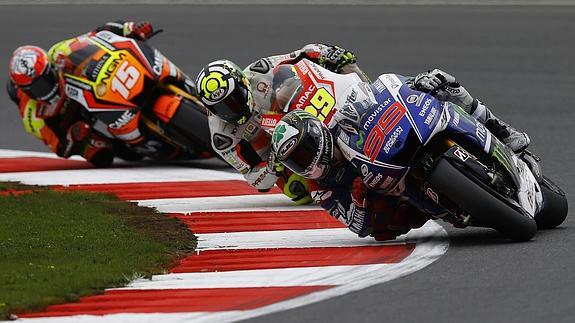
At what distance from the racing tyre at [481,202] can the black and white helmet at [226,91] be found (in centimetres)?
200

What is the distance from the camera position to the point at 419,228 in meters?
9.56

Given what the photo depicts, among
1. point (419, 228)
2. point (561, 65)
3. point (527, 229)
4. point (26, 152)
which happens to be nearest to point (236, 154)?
point (419, 228)

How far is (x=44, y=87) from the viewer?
13.0m

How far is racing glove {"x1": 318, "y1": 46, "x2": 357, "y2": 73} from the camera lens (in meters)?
10.1

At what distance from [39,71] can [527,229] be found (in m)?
5.75

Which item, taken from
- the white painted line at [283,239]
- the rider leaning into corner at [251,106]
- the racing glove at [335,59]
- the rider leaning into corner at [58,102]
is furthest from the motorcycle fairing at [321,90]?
the rider leaning into corner at [58,102]

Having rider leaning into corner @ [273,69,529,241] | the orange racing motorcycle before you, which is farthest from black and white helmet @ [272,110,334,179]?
the orange racing motorcycle

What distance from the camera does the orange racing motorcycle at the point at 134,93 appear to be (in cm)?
1274

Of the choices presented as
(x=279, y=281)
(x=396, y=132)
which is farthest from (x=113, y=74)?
(x=279, y=281)

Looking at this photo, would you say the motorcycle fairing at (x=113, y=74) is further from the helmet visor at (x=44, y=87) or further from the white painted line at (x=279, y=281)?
the white painted line at (x=279, y=281)

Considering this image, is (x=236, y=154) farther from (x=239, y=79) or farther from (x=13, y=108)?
(x=13, y=108)

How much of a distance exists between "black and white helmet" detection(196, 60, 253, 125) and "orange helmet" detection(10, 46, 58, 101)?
3.15m

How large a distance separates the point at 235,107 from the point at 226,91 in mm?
183

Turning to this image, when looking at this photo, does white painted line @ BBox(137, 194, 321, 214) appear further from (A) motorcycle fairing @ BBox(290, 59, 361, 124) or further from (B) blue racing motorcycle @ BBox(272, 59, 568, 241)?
(B) blue racing motorcycle @ BBox(272, 59, 568, 241)
